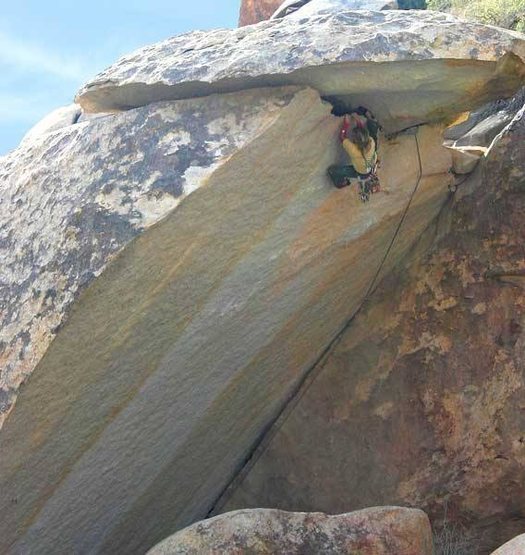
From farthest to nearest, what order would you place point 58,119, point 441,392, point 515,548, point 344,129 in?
point 58,119 < point 441,392 < point 344,129 < point 515,548

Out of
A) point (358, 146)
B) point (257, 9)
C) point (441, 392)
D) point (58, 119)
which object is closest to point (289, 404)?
point (441, 392)

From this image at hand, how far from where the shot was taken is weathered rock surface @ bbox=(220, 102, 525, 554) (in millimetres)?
4902

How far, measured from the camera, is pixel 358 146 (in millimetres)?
4051

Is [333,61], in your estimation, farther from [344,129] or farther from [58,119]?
[58,119]

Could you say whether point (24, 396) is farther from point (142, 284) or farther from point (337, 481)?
point (337, 481)

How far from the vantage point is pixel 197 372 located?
3986 mm

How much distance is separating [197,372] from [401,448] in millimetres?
1590

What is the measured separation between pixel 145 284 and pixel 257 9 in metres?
12.4

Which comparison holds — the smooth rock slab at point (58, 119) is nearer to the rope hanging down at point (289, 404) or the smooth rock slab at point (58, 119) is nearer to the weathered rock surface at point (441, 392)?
the rope hanging down at point (289, 404)

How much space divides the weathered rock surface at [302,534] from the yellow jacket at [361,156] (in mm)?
1625

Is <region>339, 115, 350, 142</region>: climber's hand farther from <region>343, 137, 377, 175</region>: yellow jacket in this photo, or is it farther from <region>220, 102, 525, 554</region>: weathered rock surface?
<region>220, 102, 525, 554</region>: weathered rock surface

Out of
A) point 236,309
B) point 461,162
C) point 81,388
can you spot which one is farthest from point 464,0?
point 81,388

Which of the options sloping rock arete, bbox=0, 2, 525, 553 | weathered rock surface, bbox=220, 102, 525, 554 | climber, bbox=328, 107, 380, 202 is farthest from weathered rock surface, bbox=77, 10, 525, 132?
weathered rock surface, bbox=220, 102, 525, 554

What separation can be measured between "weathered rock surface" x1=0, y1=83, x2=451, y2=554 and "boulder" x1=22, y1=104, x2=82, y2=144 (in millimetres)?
5368
